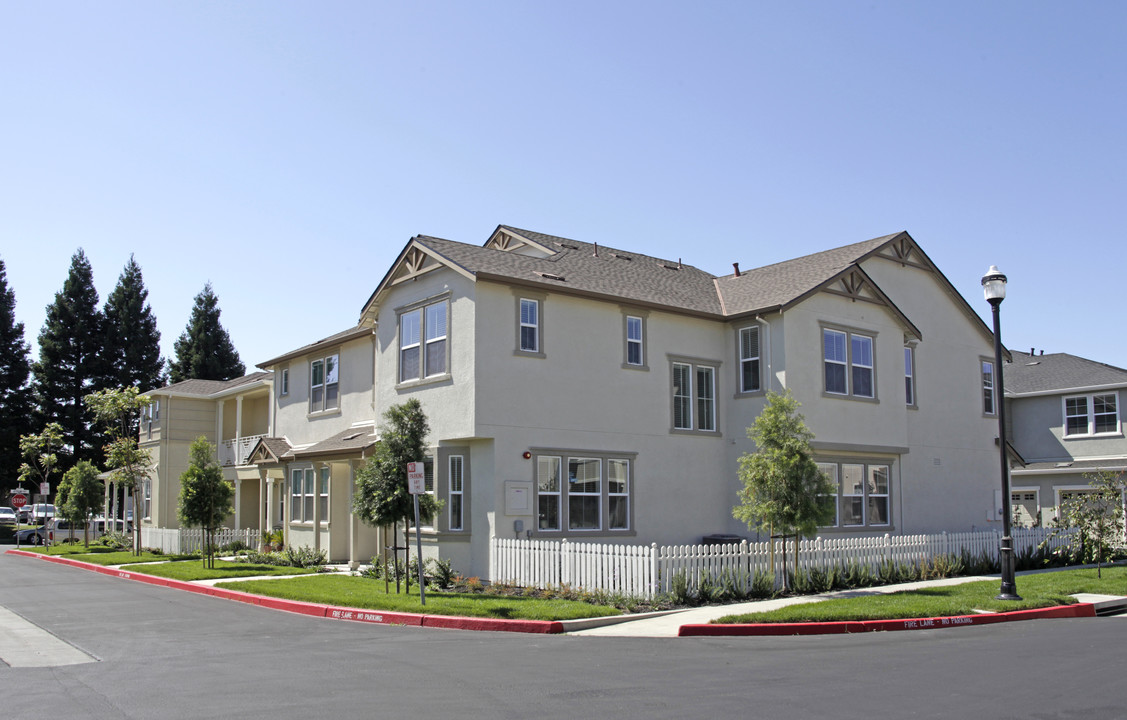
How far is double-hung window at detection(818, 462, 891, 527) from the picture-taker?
80.3 ft

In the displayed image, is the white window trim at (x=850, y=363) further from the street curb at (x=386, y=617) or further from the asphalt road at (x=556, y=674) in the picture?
the street curb at (x=386, y=617)

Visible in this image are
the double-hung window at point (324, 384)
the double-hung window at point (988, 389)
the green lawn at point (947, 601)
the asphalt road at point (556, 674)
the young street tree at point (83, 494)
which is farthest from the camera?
the young street tree at point (83, 494)

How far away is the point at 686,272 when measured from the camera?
95.0 ft

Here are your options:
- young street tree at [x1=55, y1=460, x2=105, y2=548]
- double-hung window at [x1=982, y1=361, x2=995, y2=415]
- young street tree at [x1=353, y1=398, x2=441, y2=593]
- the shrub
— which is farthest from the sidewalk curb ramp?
young street tree at [x1=55, y1=460, x2=105, y2=548]

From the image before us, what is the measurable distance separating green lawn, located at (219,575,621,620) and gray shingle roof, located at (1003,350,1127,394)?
28.2 m

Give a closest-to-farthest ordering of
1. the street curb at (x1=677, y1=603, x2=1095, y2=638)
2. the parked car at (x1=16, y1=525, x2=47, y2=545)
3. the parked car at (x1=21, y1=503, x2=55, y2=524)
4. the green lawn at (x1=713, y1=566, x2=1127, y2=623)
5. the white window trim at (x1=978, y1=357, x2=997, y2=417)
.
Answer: the street curb at (x1=677, y1=603, x2=1095, y2=638) < the green lawn at (x1=713, y1=566, x2=1127, y2=623) < the white window trim at (x1=978, y1=357, x2=997, y2=417) < the parked car at (x1=16, y1=525, x2=47, y2=545) < the parked car at (x1=21, y1=503, x2=55, y2=524)

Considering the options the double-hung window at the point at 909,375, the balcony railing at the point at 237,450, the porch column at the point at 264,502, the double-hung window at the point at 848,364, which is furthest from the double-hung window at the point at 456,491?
the balcony railing at the point at 237,450

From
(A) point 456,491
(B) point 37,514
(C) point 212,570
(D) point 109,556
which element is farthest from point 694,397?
(B) point 37,514

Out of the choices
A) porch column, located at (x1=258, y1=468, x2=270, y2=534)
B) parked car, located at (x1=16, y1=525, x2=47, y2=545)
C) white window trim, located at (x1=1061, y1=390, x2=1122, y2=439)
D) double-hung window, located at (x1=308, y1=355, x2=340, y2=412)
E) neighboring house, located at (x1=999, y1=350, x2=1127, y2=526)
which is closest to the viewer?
double-hung window, located at (x1=308, y1=355, x2=340, y2=412)

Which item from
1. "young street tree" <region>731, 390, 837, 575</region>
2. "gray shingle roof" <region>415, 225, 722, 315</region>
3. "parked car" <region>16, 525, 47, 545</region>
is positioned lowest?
"parked car" <region>16, 525, 47, 545</region>

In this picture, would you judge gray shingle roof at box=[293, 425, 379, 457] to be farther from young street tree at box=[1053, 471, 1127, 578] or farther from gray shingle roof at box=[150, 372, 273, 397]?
young street tree at box=[1053, 471, 1127, 578]

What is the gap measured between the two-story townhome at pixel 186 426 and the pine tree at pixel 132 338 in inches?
1139

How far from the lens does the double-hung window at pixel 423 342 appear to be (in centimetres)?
2205

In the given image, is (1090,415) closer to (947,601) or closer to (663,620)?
(947,601)
